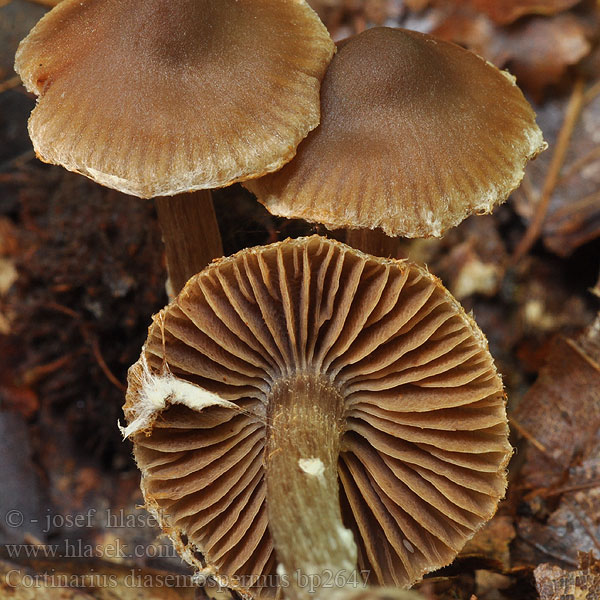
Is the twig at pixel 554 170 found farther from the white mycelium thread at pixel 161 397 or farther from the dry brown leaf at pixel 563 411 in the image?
the white mycelium thread at pixel 161 397

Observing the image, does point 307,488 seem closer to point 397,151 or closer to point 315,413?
point 315,413

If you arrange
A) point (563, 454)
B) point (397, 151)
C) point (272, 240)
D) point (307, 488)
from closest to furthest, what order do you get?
1. point (307, 488)
2. point (397, 151)
3. point (563, 454)
4. point (272, 240)

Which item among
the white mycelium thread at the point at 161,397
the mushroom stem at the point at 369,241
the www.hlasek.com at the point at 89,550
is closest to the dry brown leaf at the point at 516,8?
the mushroom stem at the point at 369,241

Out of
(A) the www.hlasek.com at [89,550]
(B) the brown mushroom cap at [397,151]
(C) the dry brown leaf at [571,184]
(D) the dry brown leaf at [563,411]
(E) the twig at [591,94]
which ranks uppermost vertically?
(B) the brown mushroom cap at [397,151]

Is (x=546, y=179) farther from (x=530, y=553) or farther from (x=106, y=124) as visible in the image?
(x=106, y=124)

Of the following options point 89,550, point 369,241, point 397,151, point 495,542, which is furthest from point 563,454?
point 89,550
